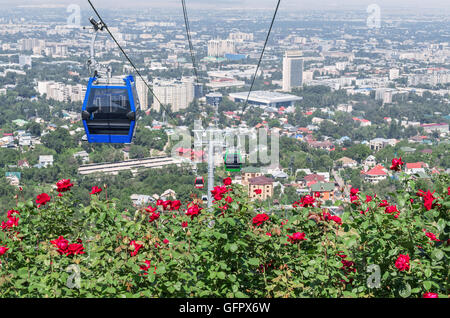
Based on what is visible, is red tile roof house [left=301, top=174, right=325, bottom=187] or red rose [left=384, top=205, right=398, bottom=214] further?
red tile roof house [left=301, top=174, right=325, bottom=187]

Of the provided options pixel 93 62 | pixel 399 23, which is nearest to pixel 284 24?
pixel 399 23

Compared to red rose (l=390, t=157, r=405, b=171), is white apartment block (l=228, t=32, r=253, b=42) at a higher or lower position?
lower

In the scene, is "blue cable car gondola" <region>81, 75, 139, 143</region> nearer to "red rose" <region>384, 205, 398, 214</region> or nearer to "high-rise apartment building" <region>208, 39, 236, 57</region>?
"red rose" <region>384, 205, 398, 214</region>

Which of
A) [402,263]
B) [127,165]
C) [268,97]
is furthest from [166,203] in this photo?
[268,97]

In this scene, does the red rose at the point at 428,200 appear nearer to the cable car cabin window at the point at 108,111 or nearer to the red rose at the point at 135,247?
the red rose at the point at 135,247

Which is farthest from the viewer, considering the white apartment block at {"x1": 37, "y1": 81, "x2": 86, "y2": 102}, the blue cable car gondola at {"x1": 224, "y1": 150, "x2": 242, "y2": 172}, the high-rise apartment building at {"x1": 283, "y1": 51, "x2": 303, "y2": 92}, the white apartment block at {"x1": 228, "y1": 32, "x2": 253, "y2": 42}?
the white apartment block at {"x1": 228, "y1": 32, "x2": 253, "y2": 42}

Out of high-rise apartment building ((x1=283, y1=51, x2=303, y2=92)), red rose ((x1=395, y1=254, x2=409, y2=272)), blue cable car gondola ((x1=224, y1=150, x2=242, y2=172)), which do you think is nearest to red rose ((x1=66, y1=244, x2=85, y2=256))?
red rose ((x1=395, y1=254, x2=409, y2=272))
